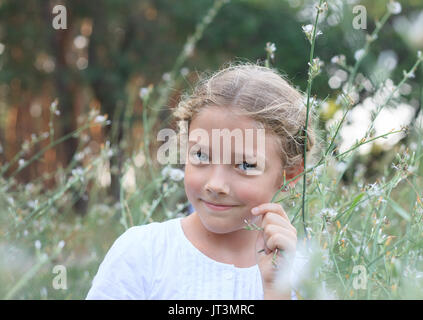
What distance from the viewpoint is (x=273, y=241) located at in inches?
38.6

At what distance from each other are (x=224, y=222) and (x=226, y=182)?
0.09m

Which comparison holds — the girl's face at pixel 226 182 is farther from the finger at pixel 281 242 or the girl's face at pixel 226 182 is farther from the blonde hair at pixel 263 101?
the finger at pixel 281 242

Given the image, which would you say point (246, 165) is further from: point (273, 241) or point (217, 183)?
point (273, 241)

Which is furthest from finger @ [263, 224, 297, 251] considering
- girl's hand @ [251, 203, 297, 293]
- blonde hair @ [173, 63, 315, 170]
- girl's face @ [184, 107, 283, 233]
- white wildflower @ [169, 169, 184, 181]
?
white wildflower @ [169, 169, 184, 181]

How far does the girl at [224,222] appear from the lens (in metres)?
1.08

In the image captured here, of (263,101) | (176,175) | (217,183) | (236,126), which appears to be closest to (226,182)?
(217,183)

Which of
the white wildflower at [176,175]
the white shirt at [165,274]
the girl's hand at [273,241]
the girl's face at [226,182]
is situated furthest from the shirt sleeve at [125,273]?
the white wildflower at [176,175]

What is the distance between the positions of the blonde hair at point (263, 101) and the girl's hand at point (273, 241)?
0.68 ft

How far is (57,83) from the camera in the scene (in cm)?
696
